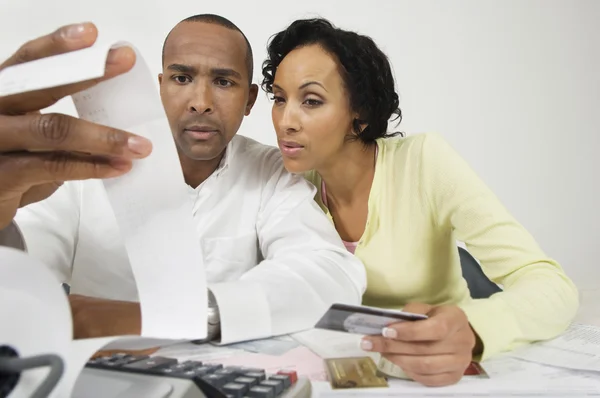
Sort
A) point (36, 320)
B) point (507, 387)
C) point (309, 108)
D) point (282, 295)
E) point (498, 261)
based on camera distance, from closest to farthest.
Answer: point (36, 320), point (507, 387), point (282, 295), point (498, 261), point (309, 108)

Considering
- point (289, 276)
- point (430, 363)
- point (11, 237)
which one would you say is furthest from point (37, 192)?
point (430, 363)

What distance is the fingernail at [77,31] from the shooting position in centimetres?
47

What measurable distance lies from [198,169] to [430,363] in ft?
2.49

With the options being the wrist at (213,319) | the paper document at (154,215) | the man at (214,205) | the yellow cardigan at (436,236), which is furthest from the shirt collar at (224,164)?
the paper document at (154,215)

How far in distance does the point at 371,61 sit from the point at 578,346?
0.75 meters

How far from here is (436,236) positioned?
1.14 metres

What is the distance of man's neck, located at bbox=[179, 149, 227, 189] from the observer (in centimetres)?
120

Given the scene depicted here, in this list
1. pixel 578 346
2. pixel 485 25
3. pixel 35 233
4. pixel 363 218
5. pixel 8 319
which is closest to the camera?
pixel 8 319

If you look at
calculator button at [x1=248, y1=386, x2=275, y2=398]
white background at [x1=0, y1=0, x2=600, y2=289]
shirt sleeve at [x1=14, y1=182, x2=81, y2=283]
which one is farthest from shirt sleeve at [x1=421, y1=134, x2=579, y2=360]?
white background at [x1=0, y1=0, x2=600, y2=289]

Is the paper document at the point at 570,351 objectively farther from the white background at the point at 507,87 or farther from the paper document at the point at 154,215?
the white background at the point at 507,87

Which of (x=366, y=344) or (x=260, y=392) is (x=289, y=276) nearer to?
(x=366, y=344)

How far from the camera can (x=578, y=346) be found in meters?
0.75

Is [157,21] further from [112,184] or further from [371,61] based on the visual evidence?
[112,184]

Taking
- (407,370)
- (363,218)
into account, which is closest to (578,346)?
(407,370)
